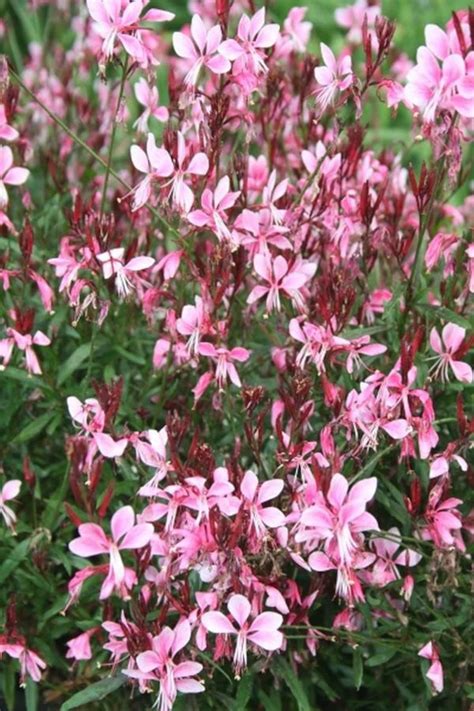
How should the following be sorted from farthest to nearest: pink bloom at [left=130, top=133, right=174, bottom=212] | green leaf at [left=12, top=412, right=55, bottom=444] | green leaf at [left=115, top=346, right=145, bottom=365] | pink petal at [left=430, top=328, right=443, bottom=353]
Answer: green leaf at [left=115, top=346, right=145, bottom=365], green leaf at [left=12, top=412, right=55, bottom=444], pink petal at [left=430, top=328, right=443, bottom=353], pink bloom at [left=130, top=133, right=174, bottom=212]

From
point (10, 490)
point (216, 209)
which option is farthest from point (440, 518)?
point (10, 490)

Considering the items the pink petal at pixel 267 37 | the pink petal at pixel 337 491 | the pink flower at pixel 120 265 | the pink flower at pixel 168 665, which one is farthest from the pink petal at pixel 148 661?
the pink petal at pixel 267 37

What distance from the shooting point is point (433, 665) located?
1828 millimetres

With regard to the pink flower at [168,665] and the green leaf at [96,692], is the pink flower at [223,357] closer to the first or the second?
the pink flower at [168,665]

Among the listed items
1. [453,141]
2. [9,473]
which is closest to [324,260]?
[453,141]

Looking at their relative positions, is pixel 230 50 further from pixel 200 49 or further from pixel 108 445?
pixel 108 445

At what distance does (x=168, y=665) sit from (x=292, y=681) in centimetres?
27

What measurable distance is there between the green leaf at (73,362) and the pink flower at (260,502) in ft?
1.81

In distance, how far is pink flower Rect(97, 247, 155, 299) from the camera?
1.84m

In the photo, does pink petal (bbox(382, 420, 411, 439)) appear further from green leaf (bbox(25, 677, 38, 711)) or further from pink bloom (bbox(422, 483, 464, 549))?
green leaf (bbox(25, 677, 38, 711))

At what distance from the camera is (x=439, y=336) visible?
196 centimetres

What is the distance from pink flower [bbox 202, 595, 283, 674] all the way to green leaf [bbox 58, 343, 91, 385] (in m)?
0.61

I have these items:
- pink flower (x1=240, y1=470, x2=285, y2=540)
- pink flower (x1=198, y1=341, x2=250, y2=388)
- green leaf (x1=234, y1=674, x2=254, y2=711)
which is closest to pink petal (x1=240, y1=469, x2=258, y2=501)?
pink flower (x1=240, y1=470, x2=285, y2=540)

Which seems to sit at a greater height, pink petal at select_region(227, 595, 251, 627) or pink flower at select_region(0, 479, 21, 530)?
pink petal at select_region(227, 595, 251, 627)
